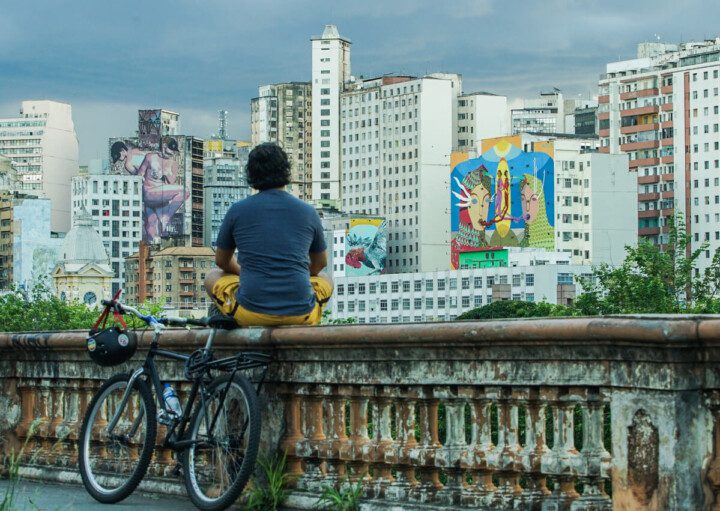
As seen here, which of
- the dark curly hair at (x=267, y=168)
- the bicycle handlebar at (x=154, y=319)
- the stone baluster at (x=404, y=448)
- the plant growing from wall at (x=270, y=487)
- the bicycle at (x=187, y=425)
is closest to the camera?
the stone baluster at (x=404, y=448)

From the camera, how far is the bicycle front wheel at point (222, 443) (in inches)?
394

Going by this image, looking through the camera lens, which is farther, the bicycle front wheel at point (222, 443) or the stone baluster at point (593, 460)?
the bicycle front wheel at point (222, 443)

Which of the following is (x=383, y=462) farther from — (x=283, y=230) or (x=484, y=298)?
(x=484, y=298)

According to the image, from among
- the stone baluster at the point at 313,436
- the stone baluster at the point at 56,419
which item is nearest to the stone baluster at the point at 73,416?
the stone baluster at the point at 56,419

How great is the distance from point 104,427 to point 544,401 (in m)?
3.91

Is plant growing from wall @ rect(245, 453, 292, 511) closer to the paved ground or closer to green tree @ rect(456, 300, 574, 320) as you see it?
the paved ground

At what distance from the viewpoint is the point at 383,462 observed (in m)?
9.94

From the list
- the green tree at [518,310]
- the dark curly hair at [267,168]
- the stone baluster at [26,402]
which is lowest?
the green tree at [518,310]

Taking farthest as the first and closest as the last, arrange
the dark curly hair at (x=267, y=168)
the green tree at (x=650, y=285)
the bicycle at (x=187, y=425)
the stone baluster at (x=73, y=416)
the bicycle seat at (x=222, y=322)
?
the green tree at (x=650, y=285) → the stone baluster at (x=73, y=416) → the dark curly hair at (x=267, y=168) → the bicycle seat at (x=222, y=322) → the bicycle at (x=187, y=425)

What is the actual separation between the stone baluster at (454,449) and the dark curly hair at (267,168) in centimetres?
225

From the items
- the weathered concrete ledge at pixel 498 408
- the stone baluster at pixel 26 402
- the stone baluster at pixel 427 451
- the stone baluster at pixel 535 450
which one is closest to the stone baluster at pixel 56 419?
the stone baluster at pixel 26 402

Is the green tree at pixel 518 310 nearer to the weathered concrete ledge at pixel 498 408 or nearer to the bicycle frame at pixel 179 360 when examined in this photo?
the bicycle frame at pixel 179 360

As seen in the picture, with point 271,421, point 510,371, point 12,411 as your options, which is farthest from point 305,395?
point 12,411

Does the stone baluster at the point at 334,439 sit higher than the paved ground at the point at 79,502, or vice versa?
the stone baluster at the point at 334,439
